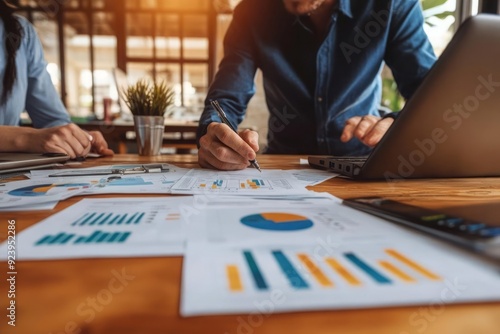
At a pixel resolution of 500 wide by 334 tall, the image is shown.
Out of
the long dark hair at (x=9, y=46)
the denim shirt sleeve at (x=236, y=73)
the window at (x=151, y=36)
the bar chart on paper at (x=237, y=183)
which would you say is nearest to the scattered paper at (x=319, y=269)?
the bar chart on paper at (x=237, y=183)

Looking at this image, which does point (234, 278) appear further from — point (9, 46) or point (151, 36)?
point (151, 36)

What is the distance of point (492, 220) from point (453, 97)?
0.25m

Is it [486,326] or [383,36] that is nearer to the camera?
[486,326]

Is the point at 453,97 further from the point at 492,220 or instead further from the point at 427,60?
the point at 427,60

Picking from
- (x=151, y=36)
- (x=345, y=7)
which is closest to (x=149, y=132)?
→ (x=345, y=7)

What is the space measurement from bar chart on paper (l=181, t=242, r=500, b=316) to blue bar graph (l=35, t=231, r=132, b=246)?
63mm

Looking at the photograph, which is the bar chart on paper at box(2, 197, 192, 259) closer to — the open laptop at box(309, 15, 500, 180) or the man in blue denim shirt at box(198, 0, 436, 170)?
the open laptop at box(309, 15, 500, 180)

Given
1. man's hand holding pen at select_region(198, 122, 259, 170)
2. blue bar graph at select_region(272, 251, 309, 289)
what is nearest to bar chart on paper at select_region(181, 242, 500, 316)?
blue bar graph at select_region(272, 251, 309, 289)

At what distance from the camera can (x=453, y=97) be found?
0.48 metres

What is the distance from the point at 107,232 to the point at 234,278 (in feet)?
0.46

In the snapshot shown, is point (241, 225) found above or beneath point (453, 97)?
beneath

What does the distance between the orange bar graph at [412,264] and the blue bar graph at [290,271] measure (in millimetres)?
72

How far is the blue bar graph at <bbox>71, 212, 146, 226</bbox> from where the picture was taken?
32 cm

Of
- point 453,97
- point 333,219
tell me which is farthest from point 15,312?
point 453,97
